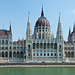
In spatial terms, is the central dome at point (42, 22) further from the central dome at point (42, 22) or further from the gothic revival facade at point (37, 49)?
the gothic revival facade at point (37, 49)

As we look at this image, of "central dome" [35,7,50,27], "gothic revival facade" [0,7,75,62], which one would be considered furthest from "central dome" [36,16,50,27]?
"gothic revival facade" [0,7,75,62]

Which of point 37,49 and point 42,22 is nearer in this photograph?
point 37,49

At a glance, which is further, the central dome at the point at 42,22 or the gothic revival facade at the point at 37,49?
the central dome at the point at 42,22

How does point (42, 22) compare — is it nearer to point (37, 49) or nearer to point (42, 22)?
point (42, 22)

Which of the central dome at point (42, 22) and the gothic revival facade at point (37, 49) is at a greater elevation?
the central dome at point (42, 22)

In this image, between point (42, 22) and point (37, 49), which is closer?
point (37, 49)

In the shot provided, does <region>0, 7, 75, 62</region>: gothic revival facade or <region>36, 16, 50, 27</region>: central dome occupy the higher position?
<region>36, 16, 50, 27</region>: central dome

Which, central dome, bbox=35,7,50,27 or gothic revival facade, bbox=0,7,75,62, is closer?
gothic revival facade, bbox=0,7,75,62

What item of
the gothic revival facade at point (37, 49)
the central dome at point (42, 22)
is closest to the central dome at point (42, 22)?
the central dome at point (42, 22)

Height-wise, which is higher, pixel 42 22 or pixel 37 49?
pixel 42 22

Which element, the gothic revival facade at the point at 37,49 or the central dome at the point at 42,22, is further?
the central dome at the point at 42,22

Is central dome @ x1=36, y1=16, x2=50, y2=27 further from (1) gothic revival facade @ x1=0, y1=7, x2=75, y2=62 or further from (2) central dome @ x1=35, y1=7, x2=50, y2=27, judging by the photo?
(1) gothic revival facade @ x1=0, y1=7, x2=75, y2=62

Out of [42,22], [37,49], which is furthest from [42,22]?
[37,49]

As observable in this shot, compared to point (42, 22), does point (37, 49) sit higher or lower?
lower
